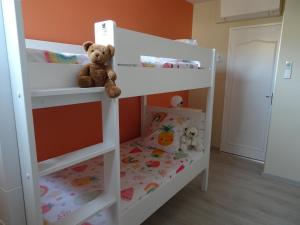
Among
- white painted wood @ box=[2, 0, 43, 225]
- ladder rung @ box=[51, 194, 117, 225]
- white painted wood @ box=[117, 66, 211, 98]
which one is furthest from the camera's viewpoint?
white painted wood @ box=[117, 66, 211, 98]

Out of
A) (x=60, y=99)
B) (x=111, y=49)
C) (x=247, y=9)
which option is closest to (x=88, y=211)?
(x=60, y=99)

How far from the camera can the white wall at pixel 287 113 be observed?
237 centimetres

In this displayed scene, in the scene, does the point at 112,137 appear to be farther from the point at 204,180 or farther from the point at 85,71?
the point at 204,180

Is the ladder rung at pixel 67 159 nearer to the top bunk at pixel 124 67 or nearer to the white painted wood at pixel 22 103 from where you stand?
the white painted wood at pixel 22 103

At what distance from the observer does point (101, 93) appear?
1134 millimetres

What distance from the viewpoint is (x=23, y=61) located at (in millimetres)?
742

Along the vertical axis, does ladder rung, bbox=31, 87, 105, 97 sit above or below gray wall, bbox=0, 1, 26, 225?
above

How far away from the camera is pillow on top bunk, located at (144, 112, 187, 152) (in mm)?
2262

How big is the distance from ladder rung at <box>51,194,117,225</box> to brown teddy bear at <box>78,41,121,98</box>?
1.90ft

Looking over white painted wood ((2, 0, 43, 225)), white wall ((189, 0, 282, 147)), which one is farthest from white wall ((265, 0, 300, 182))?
white painted wood ((2, 0, 43, 225))

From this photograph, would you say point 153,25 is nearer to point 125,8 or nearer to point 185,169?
point 125,8

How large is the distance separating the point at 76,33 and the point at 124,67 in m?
1.04

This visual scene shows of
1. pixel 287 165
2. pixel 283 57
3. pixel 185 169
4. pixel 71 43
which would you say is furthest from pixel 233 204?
pixel 71 43

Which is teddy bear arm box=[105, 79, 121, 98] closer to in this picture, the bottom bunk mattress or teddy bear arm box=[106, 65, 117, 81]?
teddy bear arm box=[106, 65, 117, 81]
